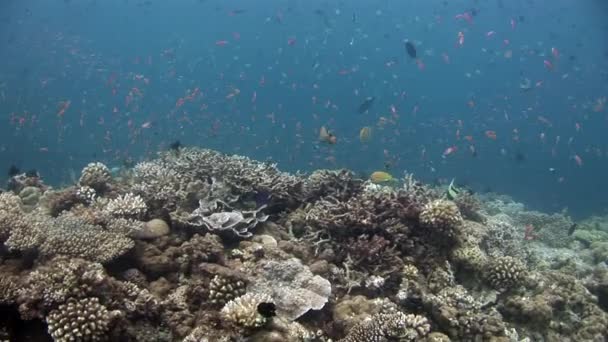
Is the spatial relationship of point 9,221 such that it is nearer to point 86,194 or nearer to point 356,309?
point 86,194

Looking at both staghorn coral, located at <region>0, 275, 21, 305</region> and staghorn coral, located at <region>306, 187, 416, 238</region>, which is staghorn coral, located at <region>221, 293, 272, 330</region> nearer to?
staghorn coral, located at <region>0, 275, 21, 305</region>

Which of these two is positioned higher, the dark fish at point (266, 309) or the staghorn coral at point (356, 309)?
the staghorn coral at point (356, 309)

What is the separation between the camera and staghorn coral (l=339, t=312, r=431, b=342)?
5.44 metres

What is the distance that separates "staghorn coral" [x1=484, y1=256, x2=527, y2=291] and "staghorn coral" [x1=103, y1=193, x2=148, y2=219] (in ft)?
20.4

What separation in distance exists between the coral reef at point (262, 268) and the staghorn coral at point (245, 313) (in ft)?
0.06

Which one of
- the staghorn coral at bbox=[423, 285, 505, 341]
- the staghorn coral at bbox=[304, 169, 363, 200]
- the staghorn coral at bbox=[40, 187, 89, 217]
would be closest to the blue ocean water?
the staghorn coral at bbox=[304, 169, 363, 200]

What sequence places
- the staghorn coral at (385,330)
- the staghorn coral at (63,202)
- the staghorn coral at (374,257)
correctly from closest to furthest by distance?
1. the staghorn coral at (385,330)
2. the staghorn coral at (374,257)
3. the staghorn coral at (63,202)

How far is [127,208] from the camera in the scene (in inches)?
285

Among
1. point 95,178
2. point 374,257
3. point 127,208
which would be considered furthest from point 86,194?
point 374,257

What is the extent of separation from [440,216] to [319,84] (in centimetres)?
5357

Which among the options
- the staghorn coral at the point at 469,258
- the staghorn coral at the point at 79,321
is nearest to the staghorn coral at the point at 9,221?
the staghorn coral at the point at 79,321

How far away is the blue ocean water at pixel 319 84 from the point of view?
177 feet

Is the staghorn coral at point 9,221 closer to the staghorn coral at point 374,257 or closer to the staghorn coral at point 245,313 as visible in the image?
the staghorn coral at point 245,313

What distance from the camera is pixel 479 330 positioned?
613 centimetres
